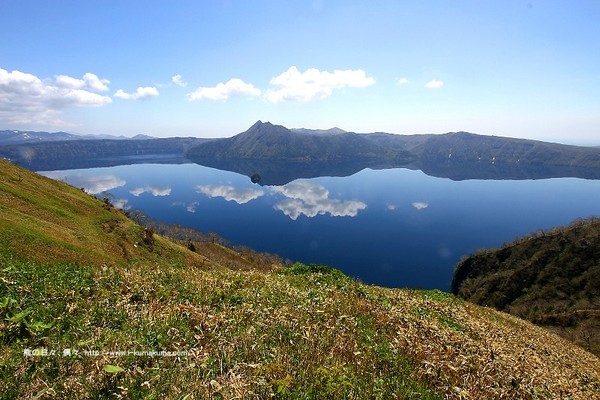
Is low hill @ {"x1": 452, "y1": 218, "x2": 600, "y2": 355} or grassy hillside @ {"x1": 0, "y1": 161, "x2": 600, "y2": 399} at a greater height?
grassy hillside @ {"x1": 0, "y1": 161, "x2": 600, "y2": 399}

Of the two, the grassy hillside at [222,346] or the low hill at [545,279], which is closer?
the grassy hillside at [222,346]

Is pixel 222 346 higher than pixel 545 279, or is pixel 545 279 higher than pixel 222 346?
pixel 222 346

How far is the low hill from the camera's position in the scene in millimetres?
94188

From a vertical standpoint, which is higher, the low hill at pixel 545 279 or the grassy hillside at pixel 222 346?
the grassy hillside at pixel 222 346

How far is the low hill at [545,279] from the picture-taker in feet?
309

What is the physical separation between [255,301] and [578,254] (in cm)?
15407

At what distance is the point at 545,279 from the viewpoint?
125 metres

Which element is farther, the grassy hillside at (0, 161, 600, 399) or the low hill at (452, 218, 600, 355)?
the low hill at (452, 218, 600, 355)

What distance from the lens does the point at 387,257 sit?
7480 inches

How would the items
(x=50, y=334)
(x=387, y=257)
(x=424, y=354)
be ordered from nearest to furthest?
(x=50, y=334)
(x=424, y=354)
(x=387, y=257)

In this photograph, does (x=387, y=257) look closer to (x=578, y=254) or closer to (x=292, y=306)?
(x=578, y=254)

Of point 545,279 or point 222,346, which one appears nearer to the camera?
point 222,346

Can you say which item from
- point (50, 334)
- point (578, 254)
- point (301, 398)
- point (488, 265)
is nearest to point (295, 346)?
point (301, 398)

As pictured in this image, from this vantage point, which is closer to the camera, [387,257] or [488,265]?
[488,265]
